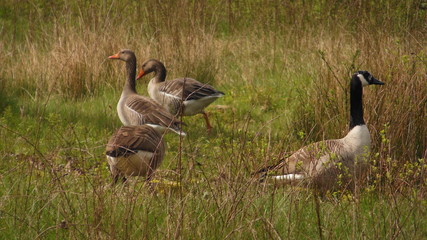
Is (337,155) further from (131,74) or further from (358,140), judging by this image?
(131,74)

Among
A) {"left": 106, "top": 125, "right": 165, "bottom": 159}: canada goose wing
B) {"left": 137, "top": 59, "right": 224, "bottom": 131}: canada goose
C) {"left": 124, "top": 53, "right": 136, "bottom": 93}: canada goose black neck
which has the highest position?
{"left": 106, "top": 125, "right": 165, "bottom": 159}: canada goose wing

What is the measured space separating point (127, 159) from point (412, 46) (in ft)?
12.7

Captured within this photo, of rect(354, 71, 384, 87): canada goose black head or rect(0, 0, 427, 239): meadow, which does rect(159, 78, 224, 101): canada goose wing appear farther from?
rect(354, 71, 384, 87): canada goose black head

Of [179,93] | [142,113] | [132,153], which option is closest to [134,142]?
[132,153]

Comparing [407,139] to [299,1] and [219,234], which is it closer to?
[219,234]

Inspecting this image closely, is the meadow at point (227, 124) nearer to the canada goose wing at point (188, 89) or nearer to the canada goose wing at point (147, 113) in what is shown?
the canada goose wing at point (147, 113)

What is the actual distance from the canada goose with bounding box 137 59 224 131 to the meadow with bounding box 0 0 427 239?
1.16ft

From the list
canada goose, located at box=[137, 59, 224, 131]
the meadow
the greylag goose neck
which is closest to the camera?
the meadow

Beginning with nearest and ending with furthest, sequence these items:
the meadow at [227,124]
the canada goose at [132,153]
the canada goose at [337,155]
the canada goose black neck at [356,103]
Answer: the meadow at [227,124], the canada goose at [337,155], the canada goose at [132,153], the canada goose black neck at [356,103]

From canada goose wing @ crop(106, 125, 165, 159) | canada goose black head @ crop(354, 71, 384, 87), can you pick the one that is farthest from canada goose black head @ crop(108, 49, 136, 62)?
canada goose black head @ crop(354, 71, 384, 87)

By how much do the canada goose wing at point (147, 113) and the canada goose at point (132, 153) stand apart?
1433 mm

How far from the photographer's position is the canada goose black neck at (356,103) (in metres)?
6.45

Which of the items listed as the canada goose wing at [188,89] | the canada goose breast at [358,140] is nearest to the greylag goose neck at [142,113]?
the canada goose wing at [188,89]

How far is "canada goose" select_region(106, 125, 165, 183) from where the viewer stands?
6323 mm
